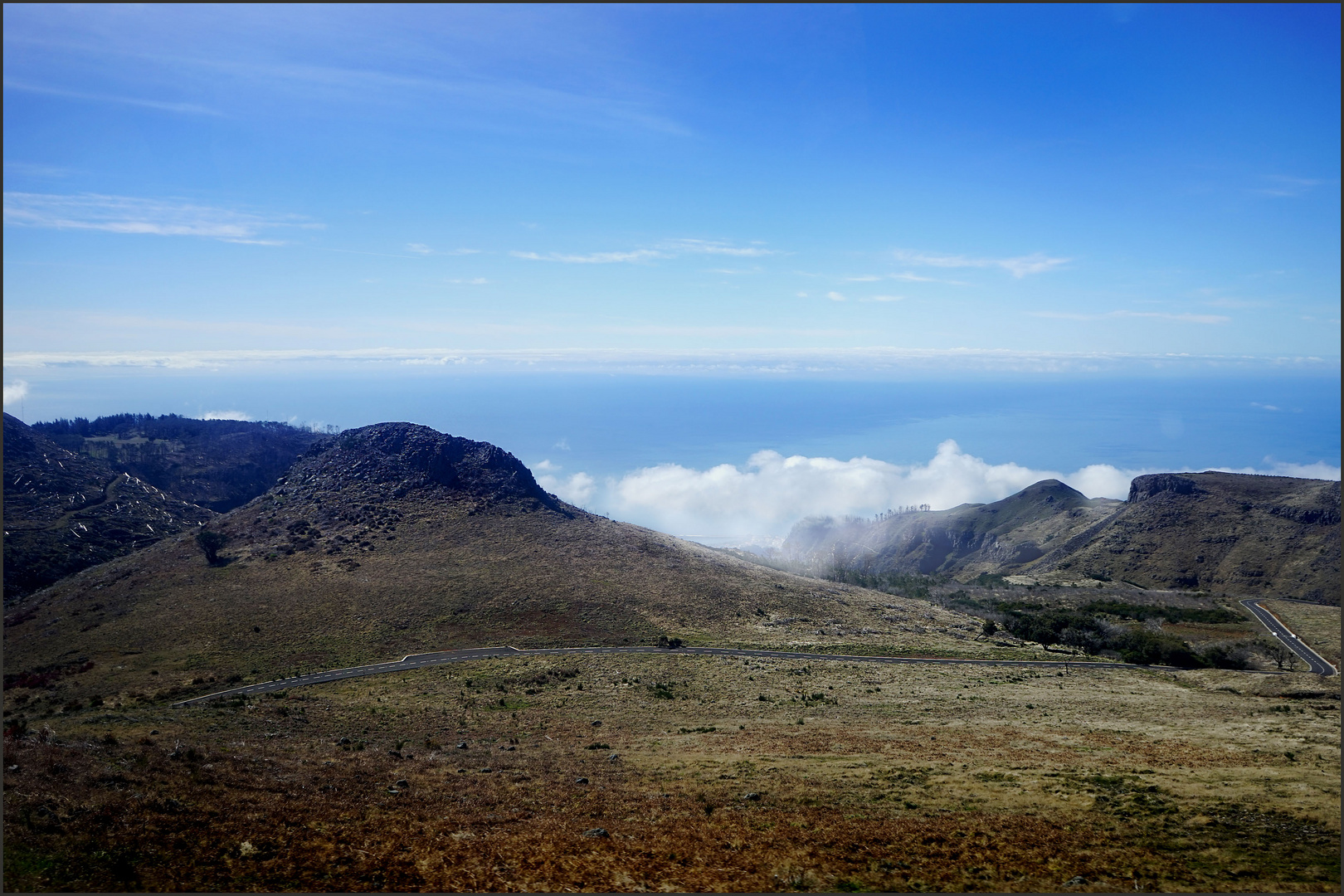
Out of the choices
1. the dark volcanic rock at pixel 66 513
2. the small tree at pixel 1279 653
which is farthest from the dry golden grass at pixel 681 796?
the dark volcanic rock at pixel 66 513

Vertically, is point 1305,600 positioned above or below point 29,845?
below

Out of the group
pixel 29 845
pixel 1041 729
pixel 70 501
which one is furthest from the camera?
pixel 70 501

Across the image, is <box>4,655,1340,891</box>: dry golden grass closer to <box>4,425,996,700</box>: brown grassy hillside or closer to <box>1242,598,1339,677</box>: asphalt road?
<box>4,425,996,700</box>: brown grassy hillside

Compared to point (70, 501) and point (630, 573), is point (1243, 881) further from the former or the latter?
point (70, 501)

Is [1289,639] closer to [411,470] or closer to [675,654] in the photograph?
[675,654]

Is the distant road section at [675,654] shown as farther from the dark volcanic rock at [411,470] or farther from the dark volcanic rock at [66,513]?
the dark volcanic rock at [66,513]

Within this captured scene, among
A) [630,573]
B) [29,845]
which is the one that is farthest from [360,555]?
[29,845]
